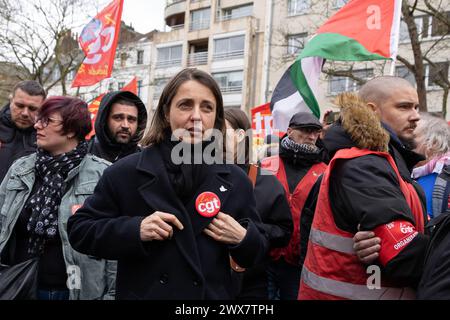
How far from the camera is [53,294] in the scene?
2729 mm

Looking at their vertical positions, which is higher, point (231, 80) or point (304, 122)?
point (231, 80)

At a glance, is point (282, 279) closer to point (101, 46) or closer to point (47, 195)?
point (47, 195)

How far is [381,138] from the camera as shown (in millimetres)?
2340

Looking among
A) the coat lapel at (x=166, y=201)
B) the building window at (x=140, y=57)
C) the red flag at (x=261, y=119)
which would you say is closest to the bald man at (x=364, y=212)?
the coat lapel at (x=166, y=201)

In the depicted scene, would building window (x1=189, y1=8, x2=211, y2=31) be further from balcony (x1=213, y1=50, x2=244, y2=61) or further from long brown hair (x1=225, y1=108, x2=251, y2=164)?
long brown hair (x1=225, y1=108, x2=251, y2=164)

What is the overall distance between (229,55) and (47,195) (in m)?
31.4

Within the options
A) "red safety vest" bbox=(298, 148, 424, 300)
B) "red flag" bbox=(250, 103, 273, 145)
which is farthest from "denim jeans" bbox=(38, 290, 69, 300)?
"red flag" bbox=(250, 103, 273, 145)

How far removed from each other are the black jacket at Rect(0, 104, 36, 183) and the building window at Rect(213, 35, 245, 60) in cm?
2882

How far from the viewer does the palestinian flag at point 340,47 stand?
493cm

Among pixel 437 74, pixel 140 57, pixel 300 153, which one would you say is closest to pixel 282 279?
pixel 300 153

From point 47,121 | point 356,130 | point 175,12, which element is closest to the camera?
point 356,130

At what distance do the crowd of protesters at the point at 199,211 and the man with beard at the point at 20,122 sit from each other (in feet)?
4.39

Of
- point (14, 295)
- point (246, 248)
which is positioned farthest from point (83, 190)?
point (246, 248)

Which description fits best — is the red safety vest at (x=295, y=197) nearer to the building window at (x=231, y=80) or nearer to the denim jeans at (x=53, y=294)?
the denim jeans at (x=53, y=294)
